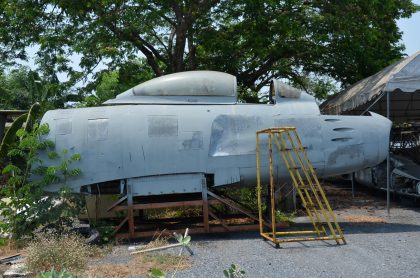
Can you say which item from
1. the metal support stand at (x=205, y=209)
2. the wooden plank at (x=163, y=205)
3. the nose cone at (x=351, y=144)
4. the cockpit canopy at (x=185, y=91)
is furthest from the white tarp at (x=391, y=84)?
the wooden plank at (x=163, y=205)

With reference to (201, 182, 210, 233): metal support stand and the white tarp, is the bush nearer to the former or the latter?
(201, 182, 210, 233): metal support stand

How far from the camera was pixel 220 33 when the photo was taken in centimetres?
1942

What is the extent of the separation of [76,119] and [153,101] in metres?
1.80

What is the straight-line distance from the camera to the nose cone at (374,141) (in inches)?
462

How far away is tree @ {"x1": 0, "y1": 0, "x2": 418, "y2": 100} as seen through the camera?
18.1 m

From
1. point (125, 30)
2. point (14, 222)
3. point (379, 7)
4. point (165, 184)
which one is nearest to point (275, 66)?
point (379, 7)

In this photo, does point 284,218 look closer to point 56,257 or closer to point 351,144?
point 351,144

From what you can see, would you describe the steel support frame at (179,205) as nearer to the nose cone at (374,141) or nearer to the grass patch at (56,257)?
the grass patch at (56,257)

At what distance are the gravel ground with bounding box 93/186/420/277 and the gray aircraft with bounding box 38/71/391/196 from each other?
1.48m

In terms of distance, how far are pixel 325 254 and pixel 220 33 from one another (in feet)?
40.6

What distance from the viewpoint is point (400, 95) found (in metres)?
18.4

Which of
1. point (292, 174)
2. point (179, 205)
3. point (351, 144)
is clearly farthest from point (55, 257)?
point (351, 144)

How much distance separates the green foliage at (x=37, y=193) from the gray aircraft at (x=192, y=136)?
0.87 feet

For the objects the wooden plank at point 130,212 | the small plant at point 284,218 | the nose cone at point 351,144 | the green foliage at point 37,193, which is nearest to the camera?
the green foliage at point 37,193
